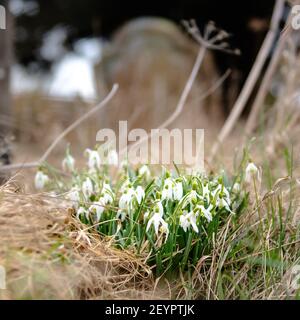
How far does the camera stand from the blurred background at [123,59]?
6.02m

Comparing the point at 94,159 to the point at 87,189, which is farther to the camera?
the point at 94,159

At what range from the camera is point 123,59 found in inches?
287

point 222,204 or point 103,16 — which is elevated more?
point 103,16

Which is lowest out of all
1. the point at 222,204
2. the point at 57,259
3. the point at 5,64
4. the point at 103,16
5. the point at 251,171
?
the point at 57,259

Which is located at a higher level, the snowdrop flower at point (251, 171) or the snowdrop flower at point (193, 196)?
the snowdrop flower at point (251, 171)

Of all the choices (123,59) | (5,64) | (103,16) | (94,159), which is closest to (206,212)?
(94,159)

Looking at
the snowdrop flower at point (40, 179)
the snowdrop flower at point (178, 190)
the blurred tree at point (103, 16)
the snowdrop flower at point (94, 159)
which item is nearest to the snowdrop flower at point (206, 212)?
the snowdrop flower at point (178, 190)

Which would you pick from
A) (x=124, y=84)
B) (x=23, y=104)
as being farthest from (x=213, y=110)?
(x=23, y=104)

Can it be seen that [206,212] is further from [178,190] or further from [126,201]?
[126,201]

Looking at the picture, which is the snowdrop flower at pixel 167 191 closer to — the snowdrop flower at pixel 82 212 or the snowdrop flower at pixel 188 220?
the snowdrop flower at pixel 188 220

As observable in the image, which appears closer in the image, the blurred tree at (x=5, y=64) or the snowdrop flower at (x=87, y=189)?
the snowdrop flower at (x=87, y=189)

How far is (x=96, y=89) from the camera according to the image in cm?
561

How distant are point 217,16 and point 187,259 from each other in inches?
242

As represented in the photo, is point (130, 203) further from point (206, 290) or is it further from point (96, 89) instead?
point (96, 89)
